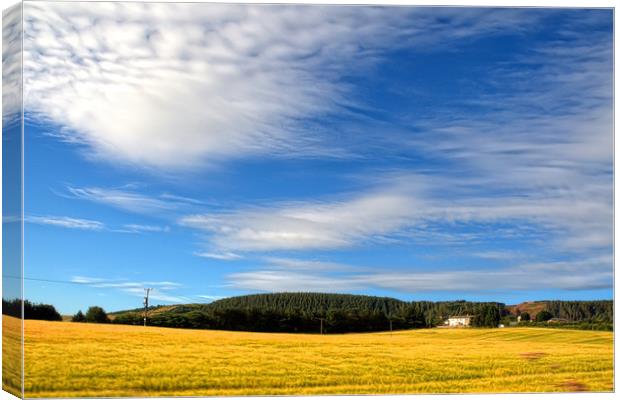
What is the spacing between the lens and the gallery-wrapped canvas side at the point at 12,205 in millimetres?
7984

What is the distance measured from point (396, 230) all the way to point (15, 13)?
4547 millimetres

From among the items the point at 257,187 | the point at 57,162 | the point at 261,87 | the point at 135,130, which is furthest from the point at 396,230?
the point at 57,162

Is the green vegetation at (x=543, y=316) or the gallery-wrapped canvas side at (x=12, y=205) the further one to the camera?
the green vegetation at (x=543, y=316)

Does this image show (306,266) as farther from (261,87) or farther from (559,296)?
(559,296)

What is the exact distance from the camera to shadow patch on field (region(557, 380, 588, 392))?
891cm

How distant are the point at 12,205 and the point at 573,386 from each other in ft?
20.9

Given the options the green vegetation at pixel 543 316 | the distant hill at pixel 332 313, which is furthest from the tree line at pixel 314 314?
the green vegetation at pixel 543 316

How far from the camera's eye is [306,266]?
8445 mm

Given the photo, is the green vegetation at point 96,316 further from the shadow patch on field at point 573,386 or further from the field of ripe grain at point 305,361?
the shadow patch on field at point 573,386

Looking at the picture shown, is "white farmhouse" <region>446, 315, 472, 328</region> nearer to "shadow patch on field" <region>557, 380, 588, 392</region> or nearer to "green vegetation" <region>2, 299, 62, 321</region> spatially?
"shadow patch on field" <region>557, 380, 588, 392</region>

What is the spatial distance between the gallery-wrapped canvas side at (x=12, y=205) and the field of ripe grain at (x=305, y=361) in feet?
0.58

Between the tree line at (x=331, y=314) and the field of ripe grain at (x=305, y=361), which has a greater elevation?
the tree line at (x=331, y=314)

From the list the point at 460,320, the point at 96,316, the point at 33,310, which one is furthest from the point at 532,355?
the point at 33,310

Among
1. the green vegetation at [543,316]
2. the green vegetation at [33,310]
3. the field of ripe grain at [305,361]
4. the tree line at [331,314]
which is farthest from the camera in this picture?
the green vegetation at [543,316]
